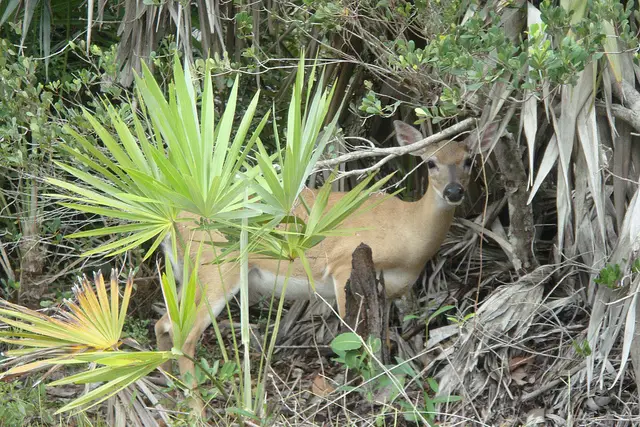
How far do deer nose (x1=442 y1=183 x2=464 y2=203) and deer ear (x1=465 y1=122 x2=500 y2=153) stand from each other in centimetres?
30

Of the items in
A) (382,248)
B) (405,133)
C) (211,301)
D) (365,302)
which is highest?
(405,133)

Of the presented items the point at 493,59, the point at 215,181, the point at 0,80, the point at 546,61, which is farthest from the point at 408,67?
the point at 0,80

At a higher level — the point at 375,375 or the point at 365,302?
the point at 365,302

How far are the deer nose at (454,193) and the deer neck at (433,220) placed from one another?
18cm

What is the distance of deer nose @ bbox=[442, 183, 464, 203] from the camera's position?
6.42 m

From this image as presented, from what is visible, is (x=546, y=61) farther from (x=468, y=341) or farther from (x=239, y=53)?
(x=239, y=53)

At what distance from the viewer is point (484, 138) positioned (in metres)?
6.34

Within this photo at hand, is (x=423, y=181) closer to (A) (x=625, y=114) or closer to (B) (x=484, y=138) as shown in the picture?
(B) (x=484, y=138)

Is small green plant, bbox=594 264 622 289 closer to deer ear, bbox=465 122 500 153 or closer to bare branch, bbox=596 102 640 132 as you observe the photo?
bare branch, bbox=596 102 640 132

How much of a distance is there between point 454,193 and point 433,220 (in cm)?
37

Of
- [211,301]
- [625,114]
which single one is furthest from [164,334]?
[625,114]

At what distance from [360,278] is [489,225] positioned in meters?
1.75

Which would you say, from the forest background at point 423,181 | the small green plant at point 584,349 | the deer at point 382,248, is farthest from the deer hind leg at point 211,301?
the small green plant at point 584,349

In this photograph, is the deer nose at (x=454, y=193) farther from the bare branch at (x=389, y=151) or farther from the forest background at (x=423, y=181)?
the bare branch at (x=389, y=151)
